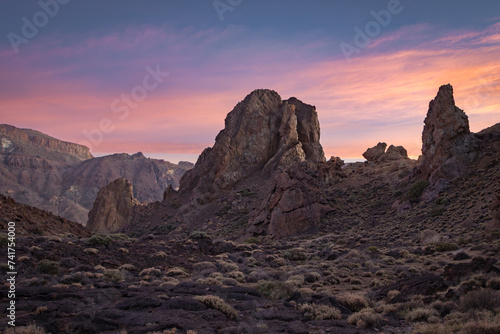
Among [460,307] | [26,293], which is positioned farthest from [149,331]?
[460,307]

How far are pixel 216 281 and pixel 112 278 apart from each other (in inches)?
211

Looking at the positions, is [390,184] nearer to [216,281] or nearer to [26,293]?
[216,281]

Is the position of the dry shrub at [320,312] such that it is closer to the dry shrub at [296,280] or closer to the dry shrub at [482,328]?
the dry shrub at [482,328]

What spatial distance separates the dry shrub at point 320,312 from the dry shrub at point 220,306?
2.44 metres

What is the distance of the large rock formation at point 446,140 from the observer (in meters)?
40.3

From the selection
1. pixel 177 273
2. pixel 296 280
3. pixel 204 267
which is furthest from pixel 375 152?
pixel 177 273

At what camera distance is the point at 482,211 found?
29.7 metres

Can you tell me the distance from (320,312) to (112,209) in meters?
95.1

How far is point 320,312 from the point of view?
36.1 feet

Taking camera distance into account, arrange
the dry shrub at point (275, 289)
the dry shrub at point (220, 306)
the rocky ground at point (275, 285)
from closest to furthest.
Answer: the rocky ground at point (275, 285) < the dry shrub at point (220, 306) < the dry shrub at point (275, 289)

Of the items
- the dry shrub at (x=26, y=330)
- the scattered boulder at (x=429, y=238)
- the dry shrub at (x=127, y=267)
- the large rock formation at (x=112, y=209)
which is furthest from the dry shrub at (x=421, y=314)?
the large rock formation at (x=112, y=209)

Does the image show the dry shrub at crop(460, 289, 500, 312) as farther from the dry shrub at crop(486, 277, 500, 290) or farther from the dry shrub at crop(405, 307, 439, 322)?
the dry shrub at crop(486, 277, 500, 290)

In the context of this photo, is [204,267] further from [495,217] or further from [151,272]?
[495,217]

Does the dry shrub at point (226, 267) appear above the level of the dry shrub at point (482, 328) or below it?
below
